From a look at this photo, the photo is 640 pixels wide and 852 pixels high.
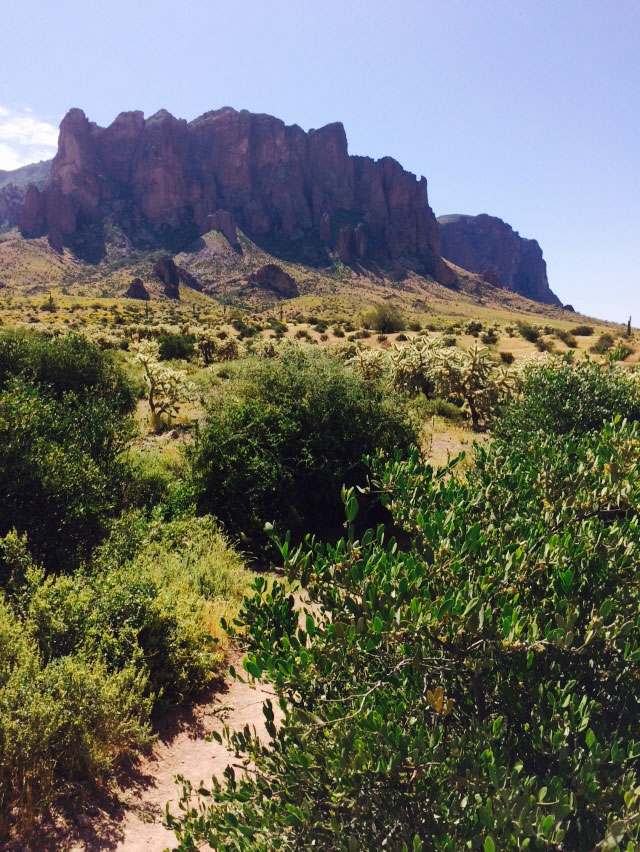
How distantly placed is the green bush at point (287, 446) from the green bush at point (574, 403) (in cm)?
269

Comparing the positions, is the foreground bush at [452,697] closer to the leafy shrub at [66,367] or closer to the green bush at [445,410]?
the leafy shrub at [66,367]

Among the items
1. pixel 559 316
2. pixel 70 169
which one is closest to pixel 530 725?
pixel 559 316

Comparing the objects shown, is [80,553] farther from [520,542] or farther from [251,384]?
[520,542]

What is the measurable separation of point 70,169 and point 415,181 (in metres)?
96.9

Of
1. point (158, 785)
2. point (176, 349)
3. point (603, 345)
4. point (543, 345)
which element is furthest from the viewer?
point (543, 345)

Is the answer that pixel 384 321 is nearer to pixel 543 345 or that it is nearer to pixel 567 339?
pixel 543 345

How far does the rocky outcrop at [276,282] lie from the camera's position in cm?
9406

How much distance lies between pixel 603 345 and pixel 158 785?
33.5 m

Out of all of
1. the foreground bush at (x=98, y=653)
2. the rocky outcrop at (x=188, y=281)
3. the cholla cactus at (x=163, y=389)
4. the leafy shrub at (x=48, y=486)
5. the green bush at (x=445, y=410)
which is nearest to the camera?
the foreground bush at (x=98, y=653)

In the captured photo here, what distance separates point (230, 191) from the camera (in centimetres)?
14288

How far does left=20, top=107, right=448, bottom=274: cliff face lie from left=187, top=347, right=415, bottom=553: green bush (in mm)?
115757

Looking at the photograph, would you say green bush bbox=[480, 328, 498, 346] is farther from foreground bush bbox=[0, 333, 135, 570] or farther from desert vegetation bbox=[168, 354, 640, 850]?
desert vegetation bbox=[168, 354, 640, 850]

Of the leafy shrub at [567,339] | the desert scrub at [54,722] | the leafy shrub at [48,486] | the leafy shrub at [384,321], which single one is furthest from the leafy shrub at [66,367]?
the leafy shrub at [567,339]

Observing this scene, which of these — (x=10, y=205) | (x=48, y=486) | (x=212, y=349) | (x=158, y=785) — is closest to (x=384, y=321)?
(x=212, y=349)
